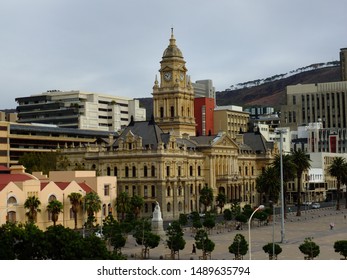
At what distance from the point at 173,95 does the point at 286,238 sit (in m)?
73.5

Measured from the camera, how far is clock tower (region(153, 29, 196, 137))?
534ft

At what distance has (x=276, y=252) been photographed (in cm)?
6950

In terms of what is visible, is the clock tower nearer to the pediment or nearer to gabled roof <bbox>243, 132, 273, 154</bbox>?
the pediment

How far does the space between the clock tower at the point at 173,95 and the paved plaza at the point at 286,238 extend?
37335 mm

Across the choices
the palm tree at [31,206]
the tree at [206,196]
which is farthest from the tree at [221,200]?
the palm tree at [31,206]

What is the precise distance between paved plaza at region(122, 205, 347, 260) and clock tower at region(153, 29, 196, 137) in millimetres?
37335

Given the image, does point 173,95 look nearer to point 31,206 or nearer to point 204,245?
point 31,206

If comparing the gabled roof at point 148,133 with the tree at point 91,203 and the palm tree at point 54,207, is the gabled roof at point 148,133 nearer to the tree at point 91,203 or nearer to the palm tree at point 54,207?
the tree at point 91,203

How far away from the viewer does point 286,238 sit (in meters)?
94.9

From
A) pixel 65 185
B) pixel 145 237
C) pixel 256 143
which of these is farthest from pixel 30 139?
pixel 145 237

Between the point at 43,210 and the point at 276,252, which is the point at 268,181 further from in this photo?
the point at 276,252

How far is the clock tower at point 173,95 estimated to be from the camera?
162875mm

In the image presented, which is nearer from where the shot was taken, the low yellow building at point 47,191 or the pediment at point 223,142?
the low yellow building at point 47,191
